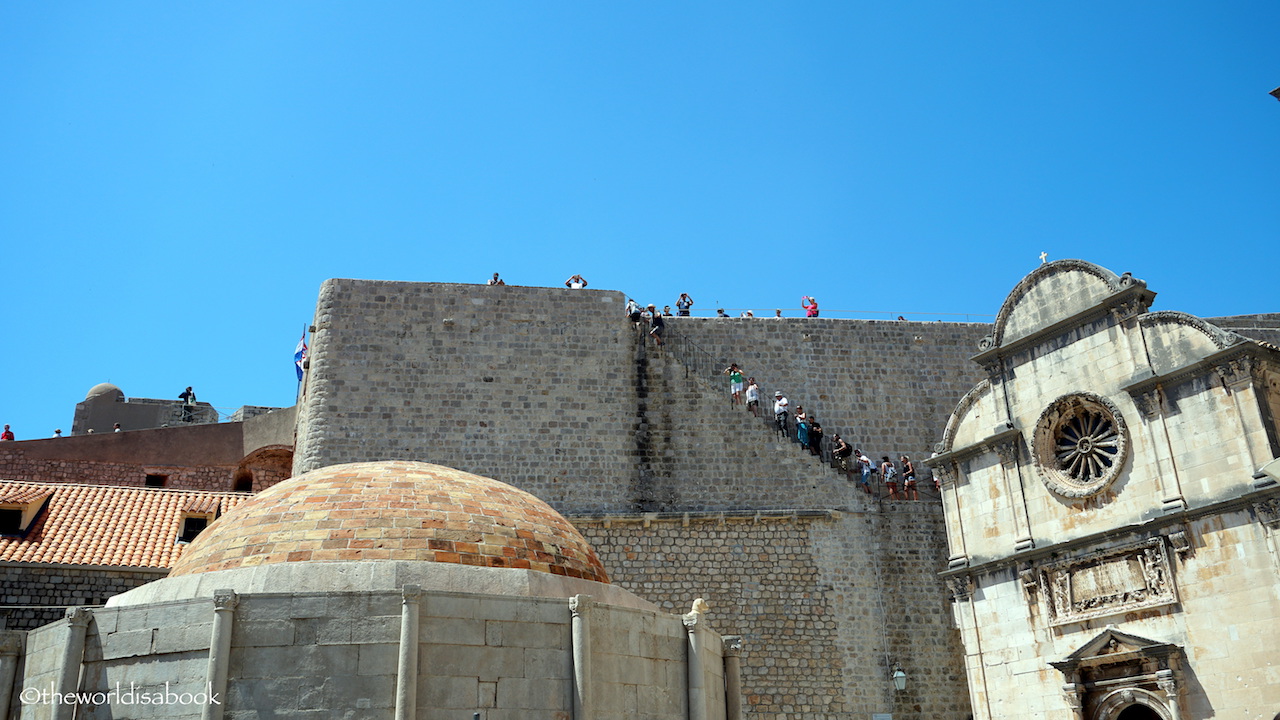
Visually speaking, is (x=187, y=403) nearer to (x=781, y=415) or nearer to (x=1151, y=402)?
(x=781, y=415)

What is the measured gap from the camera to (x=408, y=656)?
7.38 meters

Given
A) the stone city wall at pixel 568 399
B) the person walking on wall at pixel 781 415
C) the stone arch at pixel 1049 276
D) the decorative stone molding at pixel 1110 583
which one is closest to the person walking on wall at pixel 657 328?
the stone city wall at pixel 568 399

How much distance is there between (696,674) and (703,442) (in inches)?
508

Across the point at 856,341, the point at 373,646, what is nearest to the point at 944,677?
the point at 856,341

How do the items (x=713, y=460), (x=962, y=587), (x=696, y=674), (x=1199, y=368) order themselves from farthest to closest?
(x=713, y=460) → (x=962, y=587) → (x=1199, y=368) → (x=696, y=674)

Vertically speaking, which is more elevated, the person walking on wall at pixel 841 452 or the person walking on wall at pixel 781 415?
the person walking on wall at pixel 781 415

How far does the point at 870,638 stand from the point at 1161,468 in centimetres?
670

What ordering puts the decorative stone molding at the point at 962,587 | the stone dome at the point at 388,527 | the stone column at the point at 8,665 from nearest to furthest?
the stone column at the point at 8,665 → the stone dome at the point at 388,527 → the decorative stone molding at the point at 962,587

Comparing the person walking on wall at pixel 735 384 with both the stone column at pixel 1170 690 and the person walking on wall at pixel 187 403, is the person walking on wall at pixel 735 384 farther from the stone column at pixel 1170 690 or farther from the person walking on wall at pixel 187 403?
the person walking on wall at pixel 187 403

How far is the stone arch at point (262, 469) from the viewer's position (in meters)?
24.6

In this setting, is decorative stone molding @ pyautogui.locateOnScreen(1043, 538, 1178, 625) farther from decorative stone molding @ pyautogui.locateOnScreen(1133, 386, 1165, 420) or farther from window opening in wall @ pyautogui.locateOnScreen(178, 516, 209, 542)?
window opening in wall @ pyautogui.locateOnScreen(178, 516, 209, 542)

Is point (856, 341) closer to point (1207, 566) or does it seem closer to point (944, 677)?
point (944, 677)

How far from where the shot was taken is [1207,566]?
557 inches

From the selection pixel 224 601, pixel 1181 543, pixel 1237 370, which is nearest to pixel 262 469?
pixel 224 601
